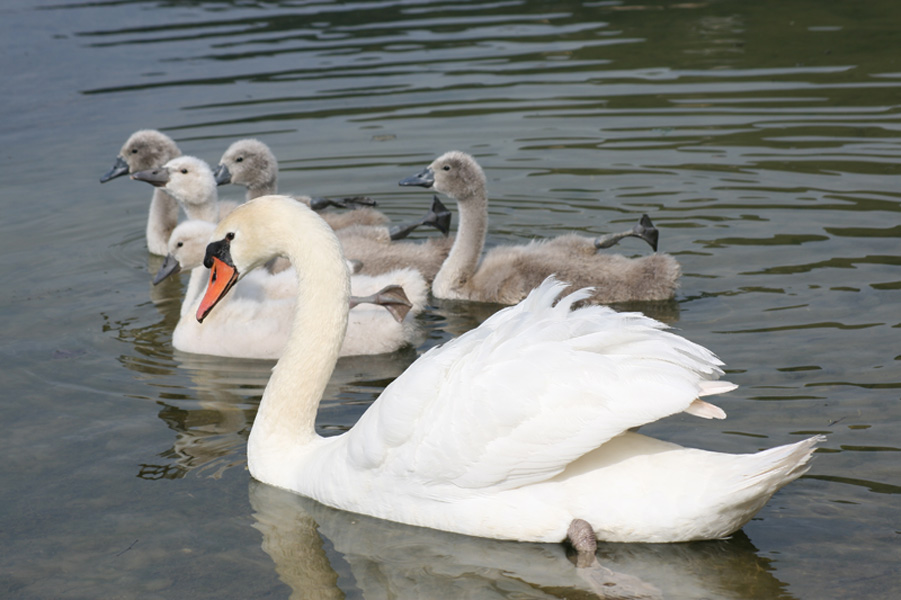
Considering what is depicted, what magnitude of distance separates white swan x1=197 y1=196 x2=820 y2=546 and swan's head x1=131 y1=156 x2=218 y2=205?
15.1ft

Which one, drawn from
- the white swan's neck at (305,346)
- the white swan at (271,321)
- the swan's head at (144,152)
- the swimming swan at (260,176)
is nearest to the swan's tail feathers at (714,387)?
the white swan's neck at (305,346)

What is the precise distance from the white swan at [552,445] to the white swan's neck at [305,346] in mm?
457

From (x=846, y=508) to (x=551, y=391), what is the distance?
1.50 metres

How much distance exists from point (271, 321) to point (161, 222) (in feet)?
10.2

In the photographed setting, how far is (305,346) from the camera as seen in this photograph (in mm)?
5832

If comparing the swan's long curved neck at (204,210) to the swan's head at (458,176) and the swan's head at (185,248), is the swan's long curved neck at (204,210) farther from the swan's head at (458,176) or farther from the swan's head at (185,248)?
the swan's head at (458,176)

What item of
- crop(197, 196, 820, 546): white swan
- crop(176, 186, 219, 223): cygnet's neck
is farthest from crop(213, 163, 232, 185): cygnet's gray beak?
crop(197, 196, 820, 546): white swan

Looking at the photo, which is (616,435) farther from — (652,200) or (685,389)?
(652,200)

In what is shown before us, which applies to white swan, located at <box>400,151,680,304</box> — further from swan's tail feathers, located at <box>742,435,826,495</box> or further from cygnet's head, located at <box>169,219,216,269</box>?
swan's tail feathers, located at <box>742,435,826,495</box>

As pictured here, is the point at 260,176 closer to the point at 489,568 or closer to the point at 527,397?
the point at 527,397

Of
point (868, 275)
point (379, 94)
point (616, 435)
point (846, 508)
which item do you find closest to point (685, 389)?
point (616, 435)

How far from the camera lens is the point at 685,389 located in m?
4.60

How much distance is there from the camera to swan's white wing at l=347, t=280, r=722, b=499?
468 centimetres

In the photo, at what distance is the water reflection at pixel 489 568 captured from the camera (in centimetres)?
466
